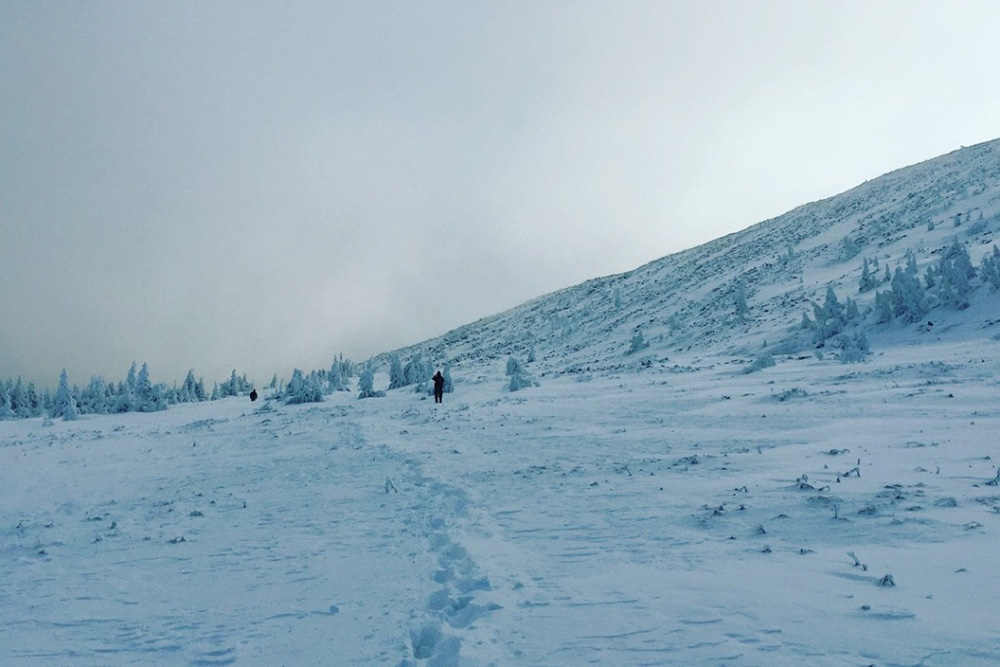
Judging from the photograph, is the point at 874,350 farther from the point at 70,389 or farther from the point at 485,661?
the point at 70,389

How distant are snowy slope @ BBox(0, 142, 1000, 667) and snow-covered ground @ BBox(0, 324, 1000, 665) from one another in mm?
39

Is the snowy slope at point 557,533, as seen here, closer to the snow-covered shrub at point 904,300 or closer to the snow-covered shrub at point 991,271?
the snow-covered shrub at point 904,300

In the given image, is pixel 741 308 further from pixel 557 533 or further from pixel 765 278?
pixel 557 533

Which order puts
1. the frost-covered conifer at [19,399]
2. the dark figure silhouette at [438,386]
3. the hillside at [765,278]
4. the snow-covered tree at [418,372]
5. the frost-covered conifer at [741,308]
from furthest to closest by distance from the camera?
1. the frost-covered conifer at [19,399]
2. the snow-covered tree at [418,372]
3. the frost-covered conifer at [741,308]
4. the hillside at [765,278]
5. the dark figure silhouette at [438,386]

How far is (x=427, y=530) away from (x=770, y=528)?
4695mm

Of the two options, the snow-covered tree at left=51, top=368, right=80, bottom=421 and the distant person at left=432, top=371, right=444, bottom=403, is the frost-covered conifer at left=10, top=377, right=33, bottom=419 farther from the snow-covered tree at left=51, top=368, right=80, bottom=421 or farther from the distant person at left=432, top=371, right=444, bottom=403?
the distant person at left=432, top=371, right=444, bottom=403

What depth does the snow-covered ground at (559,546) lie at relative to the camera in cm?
523

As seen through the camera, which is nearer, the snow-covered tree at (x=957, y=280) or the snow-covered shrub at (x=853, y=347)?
the snow-covered shrub at (x=853, y=347)

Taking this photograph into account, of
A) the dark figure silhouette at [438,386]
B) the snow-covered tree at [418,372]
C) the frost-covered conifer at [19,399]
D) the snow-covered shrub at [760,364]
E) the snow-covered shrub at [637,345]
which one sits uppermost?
the frost-covered conifer at [19,399]

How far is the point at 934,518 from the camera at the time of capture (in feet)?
23.1

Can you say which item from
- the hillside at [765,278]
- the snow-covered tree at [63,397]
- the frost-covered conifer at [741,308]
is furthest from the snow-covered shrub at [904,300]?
the snow-covered tree at [63,397]

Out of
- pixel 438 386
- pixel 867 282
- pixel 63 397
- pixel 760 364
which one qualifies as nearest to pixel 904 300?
pixel 867 282

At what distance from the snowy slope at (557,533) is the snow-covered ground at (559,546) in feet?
0.13

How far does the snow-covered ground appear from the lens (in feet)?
17.1
